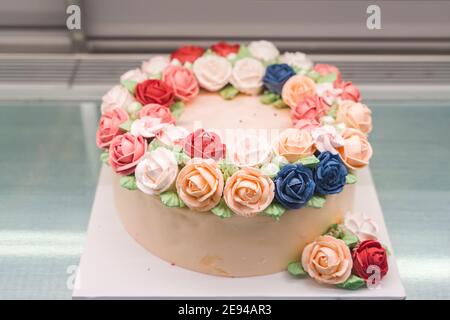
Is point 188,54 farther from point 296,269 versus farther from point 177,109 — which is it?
point 296,269

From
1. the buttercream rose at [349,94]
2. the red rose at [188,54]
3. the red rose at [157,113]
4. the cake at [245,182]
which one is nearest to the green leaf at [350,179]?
the cake at [245,182]

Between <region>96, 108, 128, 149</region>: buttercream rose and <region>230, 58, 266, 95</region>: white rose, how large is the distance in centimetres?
45

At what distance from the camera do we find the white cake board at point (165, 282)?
7.32 ft

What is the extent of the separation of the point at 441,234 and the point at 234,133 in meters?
0.79

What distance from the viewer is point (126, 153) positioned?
2256mm

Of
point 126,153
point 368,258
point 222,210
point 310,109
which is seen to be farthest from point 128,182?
point 368,258

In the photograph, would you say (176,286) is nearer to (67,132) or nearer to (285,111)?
(285,111)

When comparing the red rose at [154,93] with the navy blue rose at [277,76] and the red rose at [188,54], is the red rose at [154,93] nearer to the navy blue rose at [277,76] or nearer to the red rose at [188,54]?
the red rose at [188,54]

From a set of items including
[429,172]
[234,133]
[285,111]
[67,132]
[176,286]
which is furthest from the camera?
[67,132]

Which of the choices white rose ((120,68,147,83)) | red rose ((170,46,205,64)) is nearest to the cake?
white rose ((120,68,147,83))

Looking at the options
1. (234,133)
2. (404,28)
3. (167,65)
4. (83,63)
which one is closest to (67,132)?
(83,63)

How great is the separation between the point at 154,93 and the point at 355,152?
2.34 feet

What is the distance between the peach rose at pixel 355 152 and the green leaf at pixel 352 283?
1.11ft

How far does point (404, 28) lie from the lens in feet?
9.85
